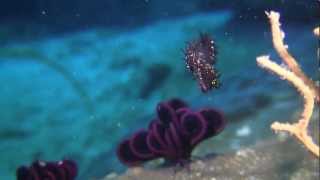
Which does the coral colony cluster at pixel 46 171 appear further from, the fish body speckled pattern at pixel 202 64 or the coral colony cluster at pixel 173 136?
the fish body speckled pattern at pixel 202 64

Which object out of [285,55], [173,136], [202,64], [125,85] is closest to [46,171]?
[173,136]

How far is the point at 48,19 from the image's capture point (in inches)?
438

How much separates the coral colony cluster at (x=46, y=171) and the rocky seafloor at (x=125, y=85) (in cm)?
576

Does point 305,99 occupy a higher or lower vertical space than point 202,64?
lower

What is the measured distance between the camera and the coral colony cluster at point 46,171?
6426 millimetres

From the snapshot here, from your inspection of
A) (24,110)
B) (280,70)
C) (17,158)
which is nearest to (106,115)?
(24,110)

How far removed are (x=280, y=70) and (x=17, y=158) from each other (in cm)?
1519

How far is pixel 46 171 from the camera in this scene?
21.1 feet

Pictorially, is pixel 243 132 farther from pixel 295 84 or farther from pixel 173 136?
pixel 295 84

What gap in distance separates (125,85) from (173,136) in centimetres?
836

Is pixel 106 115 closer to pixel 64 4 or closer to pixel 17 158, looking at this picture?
pixel 17 158

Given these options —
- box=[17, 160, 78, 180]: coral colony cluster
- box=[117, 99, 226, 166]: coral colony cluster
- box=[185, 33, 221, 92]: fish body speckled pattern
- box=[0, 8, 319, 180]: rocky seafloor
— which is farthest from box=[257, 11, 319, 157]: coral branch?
box=[0, 8, 319, 180]: rocky seafloor

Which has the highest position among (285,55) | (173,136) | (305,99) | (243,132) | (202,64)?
(243,132)

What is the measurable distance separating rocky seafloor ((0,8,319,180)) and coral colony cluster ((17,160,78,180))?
227 inches
